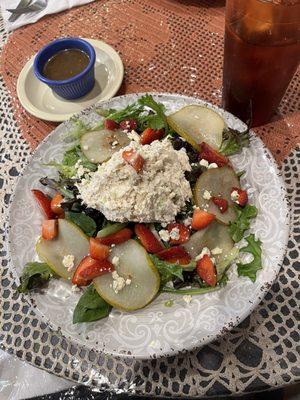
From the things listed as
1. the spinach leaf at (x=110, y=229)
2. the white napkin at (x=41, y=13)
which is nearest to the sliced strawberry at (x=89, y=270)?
the spinach leaf at (x=110, y=229)

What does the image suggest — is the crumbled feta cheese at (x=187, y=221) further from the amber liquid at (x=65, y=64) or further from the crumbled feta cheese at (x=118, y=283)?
the amber liquid at (x=65, y=64)

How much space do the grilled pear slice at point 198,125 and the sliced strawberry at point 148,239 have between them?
0.42m

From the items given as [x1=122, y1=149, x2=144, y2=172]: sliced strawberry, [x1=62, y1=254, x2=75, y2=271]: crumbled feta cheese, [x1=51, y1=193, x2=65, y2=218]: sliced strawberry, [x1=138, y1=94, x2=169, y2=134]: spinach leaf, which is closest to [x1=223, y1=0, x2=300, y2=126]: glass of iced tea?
[x1=138, y1=94, x2=169, y2=134]: spinach leaf

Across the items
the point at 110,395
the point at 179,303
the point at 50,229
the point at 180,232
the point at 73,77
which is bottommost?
the point at 110,395

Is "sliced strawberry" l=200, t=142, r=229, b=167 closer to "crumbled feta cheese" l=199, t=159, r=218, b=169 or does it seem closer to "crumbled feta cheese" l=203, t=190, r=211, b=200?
"crumbled feta cheese" l=199, t=159, r=218, b=169

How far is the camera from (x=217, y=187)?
1483 mm

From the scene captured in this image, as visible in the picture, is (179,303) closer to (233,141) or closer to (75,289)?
(75,289)

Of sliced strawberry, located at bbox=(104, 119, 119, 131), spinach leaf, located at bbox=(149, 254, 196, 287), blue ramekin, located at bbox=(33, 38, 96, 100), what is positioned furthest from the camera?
blue ramekin, located at bbox=(33, 38, 96, 100)

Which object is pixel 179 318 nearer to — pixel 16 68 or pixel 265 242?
pixel 265 242

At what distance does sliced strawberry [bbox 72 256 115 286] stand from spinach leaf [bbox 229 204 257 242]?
1.53 ft

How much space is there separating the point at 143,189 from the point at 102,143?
359 mm

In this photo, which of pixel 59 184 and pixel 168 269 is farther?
pixel 59 184

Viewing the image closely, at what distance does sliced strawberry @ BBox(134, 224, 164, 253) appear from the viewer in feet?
4.64

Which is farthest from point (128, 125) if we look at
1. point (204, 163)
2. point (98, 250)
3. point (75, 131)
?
point (98, 250)
